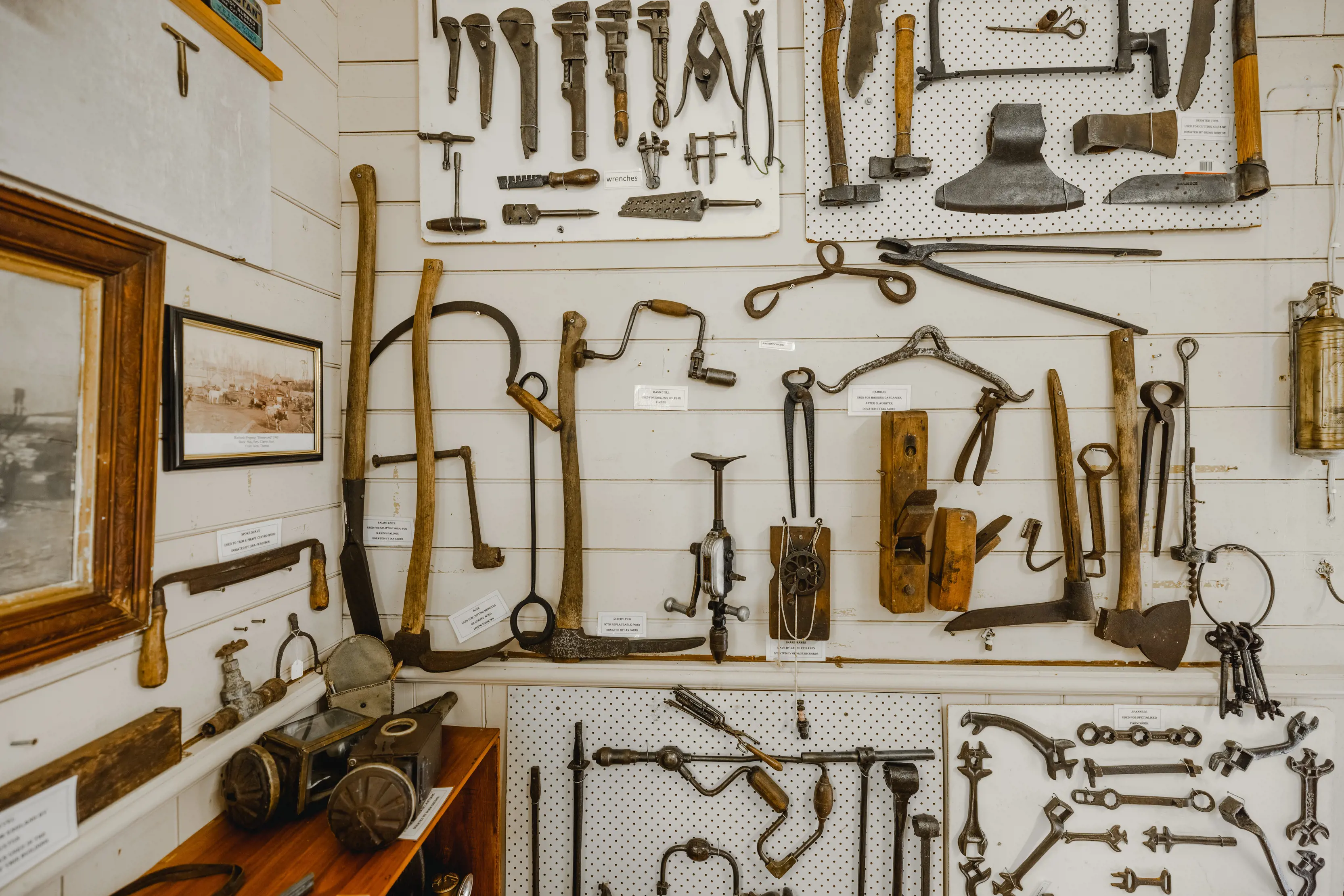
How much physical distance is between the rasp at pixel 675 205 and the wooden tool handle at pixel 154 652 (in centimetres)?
144

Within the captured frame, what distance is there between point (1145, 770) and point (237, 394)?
8.40 feet

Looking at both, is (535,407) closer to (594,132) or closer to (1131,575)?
(594,132)

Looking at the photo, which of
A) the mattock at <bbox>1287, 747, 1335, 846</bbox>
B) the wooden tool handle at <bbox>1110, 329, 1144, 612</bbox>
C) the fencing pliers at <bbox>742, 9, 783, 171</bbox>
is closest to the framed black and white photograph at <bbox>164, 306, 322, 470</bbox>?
the fencing pliers at <bbox>742, 9, 783, 171</bbox>

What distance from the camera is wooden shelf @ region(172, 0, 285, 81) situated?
124cm

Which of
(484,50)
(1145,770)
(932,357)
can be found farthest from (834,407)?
(484,50)

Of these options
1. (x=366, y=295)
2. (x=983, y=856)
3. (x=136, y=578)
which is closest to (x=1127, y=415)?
(x=983, y=856)

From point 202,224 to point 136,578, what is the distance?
760mm

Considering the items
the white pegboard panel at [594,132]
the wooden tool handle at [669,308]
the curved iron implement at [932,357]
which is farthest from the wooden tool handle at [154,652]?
the curved iron implement at [932,357]

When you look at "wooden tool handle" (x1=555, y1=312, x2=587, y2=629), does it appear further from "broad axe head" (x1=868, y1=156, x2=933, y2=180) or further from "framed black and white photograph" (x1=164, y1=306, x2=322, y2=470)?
"broad axe head" (x1=868, y1=156, x2=933, y2=180)

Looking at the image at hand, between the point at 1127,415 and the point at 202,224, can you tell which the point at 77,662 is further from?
the point at 1127,415

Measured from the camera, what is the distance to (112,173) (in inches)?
42.6

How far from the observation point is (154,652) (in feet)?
3.80

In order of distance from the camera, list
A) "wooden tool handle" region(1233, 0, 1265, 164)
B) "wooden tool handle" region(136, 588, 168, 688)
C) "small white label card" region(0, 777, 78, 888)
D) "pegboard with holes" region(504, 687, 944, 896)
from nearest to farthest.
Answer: "small white label card" region(0, 777, 78, 888), "wooden tool handle" region(136, 588, 168, 688), "wooden tool handle" region(1233, 0, 1265, 164), "pegboard with holes" region(504, 687, 944, 896)

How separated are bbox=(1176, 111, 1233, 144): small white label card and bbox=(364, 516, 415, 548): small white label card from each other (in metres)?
2.47
